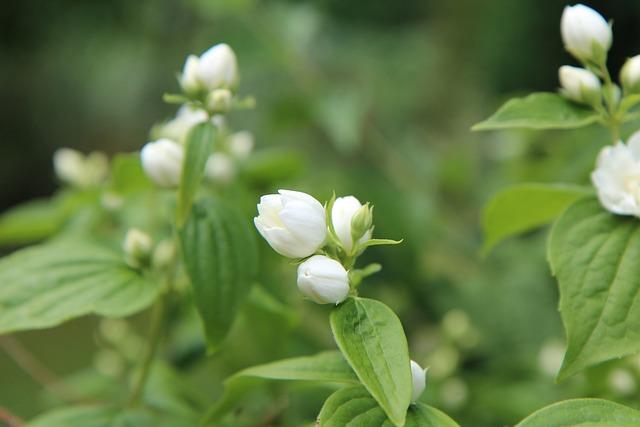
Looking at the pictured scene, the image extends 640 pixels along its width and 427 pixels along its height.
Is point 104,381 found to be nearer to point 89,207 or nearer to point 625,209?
point 89,207

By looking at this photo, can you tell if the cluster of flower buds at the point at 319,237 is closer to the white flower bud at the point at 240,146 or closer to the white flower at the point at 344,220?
the white flower at the point at 344,220

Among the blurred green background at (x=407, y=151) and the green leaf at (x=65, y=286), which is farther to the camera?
the blurred green background at (x=407, y=151)

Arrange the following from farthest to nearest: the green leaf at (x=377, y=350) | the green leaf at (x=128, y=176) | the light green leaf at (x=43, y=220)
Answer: the light green leaf at (x=43, y=220) → the green leaf at (x=128, y=176) → the green leaf at (x=377, y=350)

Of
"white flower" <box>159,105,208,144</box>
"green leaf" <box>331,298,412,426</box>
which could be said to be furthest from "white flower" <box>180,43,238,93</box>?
"green leaf" <box>331,298,412,426</box>

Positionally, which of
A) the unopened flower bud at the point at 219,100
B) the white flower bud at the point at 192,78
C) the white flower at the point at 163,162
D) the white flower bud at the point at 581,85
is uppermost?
the white flower bud at the point at 192,78

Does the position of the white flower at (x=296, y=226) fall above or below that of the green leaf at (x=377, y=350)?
above

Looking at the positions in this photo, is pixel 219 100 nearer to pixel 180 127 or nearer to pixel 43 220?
pixel 180 127

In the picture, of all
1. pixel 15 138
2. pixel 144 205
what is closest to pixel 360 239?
pixel 144 205

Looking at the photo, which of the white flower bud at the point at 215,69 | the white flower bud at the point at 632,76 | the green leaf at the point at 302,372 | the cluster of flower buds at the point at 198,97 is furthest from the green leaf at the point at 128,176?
the white flower bud at the point at 632,76
